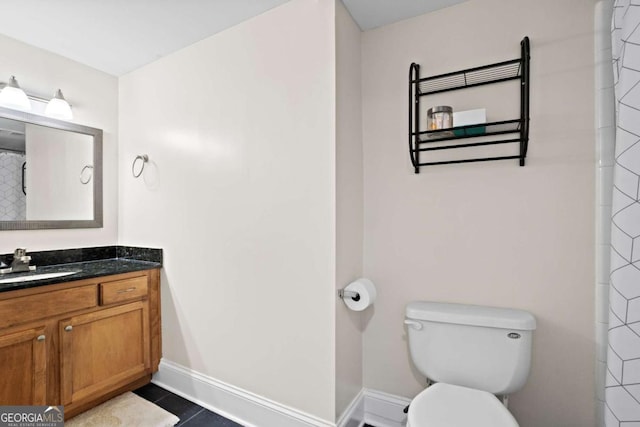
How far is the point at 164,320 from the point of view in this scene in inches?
86.6

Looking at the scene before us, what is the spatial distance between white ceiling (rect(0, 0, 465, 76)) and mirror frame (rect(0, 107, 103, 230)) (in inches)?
18.9

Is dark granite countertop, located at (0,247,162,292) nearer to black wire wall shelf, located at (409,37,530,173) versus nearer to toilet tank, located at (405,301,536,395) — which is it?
toilet tank, located at (405,301,536,395)

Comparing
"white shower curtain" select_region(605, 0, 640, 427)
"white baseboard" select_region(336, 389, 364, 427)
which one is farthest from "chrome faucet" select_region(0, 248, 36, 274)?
"white shower curtain" select_region(605, 0, 640, 427)

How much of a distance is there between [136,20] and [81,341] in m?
1.88

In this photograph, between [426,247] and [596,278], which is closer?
[596,278]

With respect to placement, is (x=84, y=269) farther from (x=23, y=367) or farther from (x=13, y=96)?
(x=13, y=96)

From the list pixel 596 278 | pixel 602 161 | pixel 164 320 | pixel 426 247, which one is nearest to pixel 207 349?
pixel 164 320

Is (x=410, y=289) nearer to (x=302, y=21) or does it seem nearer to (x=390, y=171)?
(x=390, y=171)

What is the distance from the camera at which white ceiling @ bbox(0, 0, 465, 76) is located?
5.40 feet

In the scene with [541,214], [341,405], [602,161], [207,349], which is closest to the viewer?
[602,161]

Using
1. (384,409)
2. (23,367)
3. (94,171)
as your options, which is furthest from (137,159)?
(384,409)

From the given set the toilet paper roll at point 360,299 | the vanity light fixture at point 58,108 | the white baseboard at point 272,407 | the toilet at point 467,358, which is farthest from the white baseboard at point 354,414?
the vanity light fixture at point 58,108

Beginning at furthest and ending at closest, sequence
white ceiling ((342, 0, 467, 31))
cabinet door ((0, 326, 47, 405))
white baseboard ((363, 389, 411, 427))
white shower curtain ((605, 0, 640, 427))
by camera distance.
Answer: white baseboard ((363, 389, 411, 427)) < white ceiling ((342, 0, 467, 31)) < cabinet door ((0, 326, 47, 405)) < white shower curtain ((605, 0, 640, 427))

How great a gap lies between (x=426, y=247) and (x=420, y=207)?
219 millimetres
